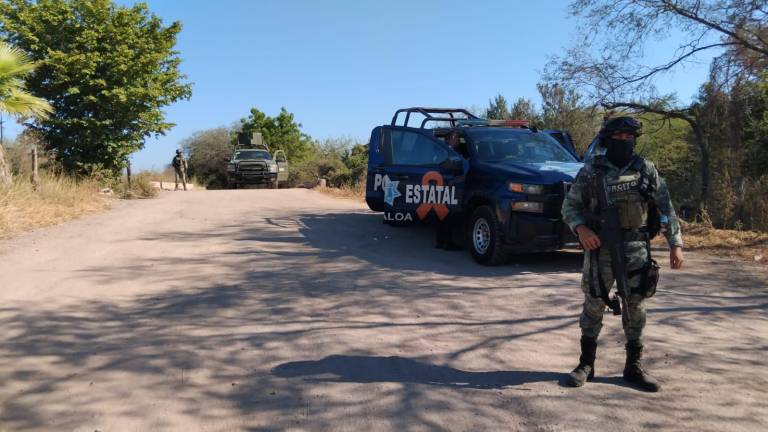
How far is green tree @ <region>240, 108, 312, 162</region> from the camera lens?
148 feet

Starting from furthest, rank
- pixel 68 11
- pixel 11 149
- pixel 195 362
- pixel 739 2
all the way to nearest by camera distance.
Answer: pixel 11 149
pixel 68 11
pixel 739 2
pixel 195 362

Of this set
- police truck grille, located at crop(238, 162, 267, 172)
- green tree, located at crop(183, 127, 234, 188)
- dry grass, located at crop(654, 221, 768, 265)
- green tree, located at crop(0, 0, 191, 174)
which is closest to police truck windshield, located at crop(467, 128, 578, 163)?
dry grass, located at crop(654, 221, 768, 265)

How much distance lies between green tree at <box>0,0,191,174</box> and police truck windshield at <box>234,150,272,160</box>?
753 centimetres

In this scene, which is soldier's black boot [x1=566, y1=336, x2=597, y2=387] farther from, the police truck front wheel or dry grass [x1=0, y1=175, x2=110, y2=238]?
dry grass [x1=0, y1=175, x2=110, y2=238]

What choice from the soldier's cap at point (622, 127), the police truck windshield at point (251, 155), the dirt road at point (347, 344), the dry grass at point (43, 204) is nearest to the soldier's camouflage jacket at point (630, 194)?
the soldier's cap at point (622, 127)

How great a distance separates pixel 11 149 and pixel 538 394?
61.9 ft

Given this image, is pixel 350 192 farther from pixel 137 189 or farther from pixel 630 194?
pixel 630 194

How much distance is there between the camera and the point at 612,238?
3627 mm

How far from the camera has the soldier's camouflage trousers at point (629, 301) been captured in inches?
145

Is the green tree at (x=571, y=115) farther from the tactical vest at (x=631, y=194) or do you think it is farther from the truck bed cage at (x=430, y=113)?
the tactical vest at (x=631, y=194)

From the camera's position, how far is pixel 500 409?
3430mm

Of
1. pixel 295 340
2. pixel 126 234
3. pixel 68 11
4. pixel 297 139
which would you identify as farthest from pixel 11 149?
pixel 297 139

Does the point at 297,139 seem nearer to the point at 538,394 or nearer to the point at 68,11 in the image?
the point at 68,11

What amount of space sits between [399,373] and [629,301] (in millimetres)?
1508
